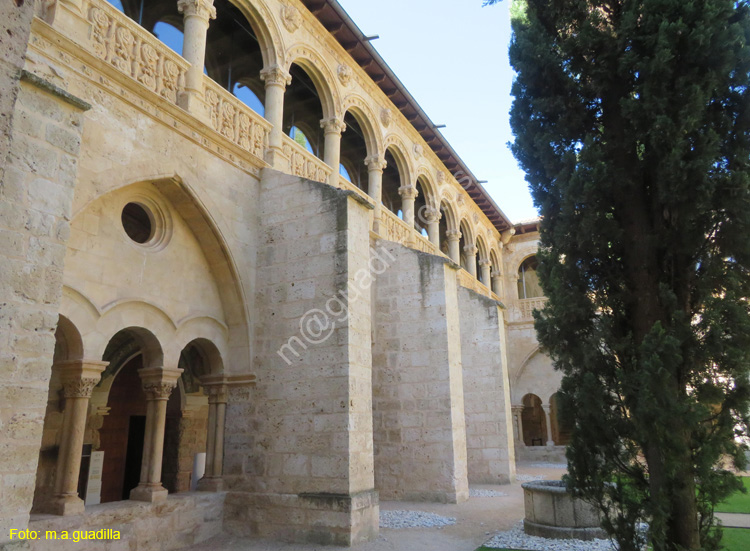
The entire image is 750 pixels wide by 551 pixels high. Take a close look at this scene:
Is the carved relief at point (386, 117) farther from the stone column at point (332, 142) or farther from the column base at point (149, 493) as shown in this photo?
the column base at point (149, 493)

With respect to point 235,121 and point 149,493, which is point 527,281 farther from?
point 149,493

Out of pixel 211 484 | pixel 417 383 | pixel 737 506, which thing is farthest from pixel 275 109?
pixel 737 506

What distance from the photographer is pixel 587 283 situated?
505cm

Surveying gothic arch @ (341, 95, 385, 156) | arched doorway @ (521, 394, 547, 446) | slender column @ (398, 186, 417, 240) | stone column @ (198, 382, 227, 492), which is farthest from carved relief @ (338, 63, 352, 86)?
arched doorway @ (521, 394, 547, 446)

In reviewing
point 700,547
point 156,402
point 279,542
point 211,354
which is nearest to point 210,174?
point 211,354

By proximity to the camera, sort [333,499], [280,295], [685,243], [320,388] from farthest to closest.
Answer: [280,295] < [320,388] < [333,499] < [685,243]

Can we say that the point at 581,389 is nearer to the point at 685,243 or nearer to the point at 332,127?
the point at 685,243

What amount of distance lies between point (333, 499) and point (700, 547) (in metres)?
3.63

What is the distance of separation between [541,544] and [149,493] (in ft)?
14.4

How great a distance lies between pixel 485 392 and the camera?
12.9m

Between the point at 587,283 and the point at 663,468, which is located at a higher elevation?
the point at 587,283

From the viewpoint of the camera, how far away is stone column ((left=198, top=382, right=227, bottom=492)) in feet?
23.0

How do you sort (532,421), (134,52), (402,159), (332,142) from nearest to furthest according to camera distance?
(134,52) < (332,142) < (402,159) < (532,421)

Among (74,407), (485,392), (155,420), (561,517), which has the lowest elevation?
(561,517)
